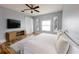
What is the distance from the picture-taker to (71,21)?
32.9 inches

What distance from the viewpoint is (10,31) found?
892 mm

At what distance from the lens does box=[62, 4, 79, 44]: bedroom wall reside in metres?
0.76

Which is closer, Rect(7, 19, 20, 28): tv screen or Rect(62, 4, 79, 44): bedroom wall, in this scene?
Rect(62, 4, 79, 44): bedroom wall

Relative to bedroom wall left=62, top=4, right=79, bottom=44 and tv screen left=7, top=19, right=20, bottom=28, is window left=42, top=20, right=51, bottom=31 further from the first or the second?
tv screen left=7, top=19, right=20, bottom=28

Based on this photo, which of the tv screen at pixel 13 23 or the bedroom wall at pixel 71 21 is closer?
the bedroom wall at pixel 71 21

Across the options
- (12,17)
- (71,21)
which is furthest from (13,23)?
(71,21)

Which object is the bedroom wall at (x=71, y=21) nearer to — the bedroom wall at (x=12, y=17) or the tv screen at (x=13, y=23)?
the bedroom wall at (x=12, y=17)

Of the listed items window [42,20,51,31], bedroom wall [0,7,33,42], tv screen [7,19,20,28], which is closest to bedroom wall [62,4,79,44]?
window [42,20,51,31]

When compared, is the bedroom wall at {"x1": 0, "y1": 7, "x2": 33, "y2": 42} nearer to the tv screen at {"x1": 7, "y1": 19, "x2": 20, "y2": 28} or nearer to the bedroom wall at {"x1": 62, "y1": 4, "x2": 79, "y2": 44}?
the tv screen at {"x1": 7, "y1": 19, "x2": 20, "y2": 28}

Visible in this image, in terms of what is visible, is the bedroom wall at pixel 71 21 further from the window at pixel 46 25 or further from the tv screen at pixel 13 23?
the tv screen at pixel 13 23

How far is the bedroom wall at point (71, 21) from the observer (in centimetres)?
76

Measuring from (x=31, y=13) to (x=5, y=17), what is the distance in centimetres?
31

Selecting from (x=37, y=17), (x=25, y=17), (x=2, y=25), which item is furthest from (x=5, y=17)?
(x=37, y=17)

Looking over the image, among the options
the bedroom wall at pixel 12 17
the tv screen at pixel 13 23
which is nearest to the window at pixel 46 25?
the bedroom wall at pixel 12 17
